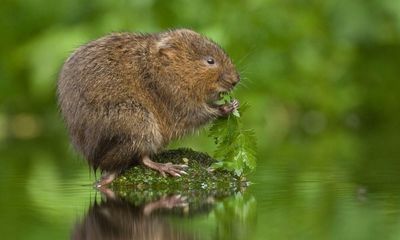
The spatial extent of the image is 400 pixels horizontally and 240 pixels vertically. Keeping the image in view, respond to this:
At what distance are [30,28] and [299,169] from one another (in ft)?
21.5

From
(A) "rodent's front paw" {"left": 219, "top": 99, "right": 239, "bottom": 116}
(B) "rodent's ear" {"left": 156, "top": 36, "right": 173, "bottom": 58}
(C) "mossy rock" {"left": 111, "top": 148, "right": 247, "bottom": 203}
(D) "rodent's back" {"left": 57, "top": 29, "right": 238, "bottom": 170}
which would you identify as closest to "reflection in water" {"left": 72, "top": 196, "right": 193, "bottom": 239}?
(C) "mossy rock" {"left": 111, "top": 148, "right": 247, "bottom": 203}

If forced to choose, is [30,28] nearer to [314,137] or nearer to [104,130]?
[314,137]

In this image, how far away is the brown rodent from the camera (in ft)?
19.5

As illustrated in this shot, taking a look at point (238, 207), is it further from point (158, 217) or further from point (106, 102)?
point (106, 102)

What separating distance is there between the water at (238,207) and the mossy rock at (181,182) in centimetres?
13

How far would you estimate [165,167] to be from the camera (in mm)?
5992

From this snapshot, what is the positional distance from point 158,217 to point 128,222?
17 centimetres

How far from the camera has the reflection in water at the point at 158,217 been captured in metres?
4.28

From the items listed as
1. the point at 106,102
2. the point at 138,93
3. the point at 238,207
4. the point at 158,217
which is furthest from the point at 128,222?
the point at 138,93

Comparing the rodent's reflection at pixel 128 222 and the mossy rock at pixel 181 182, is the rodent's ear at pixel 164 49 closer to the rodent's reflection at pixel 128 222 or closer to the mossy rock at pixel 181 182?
the mossy rock at pixel 181 182

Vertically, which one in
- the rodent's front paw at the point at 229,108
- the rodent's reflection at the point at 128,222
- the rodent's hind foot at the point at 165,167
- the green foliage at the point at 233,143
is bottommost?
the rodent's reflection at the point at 128,222

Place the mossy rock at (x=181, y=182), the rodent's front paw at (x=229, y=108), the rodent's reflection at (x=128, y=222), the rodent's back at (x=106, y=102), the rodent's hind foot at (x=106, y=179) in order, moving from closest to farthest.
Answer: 1. the rodent's reflection at (x=128, y=222)
2. the mossy rock at (x=181, y=182)
3. the rodent's back at (x=106, y=102)
4. the rodent's hind foot at (x=106, y=179)
5. the rodent's front paw at (x=229, y=108)

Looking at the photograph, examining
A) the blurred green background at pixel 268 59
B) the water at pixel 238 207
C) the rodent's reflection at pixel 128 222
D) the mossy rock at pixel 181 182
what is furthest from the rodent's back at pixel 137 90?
the blurred green background at pixel 268 59

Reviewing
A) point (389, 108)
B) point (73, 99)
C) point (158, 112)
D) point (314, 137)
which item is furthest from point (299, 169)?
point (389, 108)
